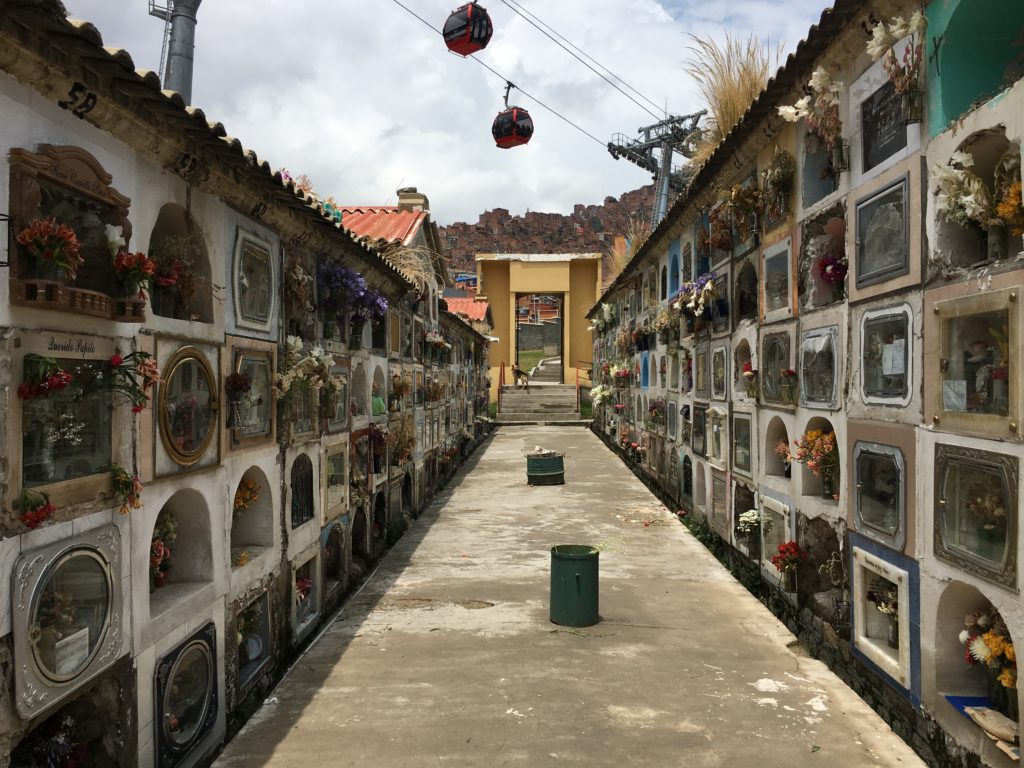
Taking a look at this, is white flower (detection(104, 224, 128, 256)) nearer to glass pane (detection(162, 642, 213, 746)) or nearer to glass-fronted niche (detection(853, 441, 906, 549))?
glass pane (detection(162, 642, 213, 746))

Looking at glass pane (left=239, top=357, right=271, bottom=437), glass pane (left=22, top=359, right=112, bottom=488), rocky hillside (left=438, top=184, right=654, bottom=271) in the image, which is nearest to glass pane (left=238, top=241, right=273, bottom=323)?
glass pane (left=239, top=357, right=271, bottom=437)

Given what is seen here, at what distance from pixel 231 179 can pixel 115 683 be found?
12.8 ft

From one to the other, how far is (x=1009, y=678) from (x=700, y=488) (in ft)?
28.5

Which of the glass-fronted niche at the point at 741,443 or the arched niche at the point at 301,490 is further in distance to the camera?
the glass-fronted niche at the point at 741,443

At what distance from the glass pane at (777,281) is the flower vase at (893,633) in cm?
364

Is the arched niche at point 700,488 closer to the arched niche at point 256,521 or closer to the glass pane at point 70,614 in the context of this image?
the arched niche at point 256,521

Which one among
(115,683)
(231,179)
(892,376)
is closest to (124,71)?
(231,179)

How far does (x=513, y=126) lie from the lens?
37.4ft

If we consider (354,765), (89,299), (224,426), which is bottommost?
(354,765)

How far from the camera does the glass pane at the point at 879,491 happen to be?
6.02 meters

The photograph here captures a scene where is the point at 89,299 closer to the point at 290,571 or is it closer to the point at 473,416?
the point at 290,571

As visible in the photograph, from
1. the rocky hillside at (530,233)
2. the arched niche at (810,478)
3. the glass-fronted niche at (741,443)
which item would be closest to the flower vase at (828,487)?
the arched niche at (810,478)

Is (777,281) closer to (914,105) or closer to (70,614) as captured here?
(914,105)

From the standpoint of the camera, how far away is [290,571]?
25.6 feet
